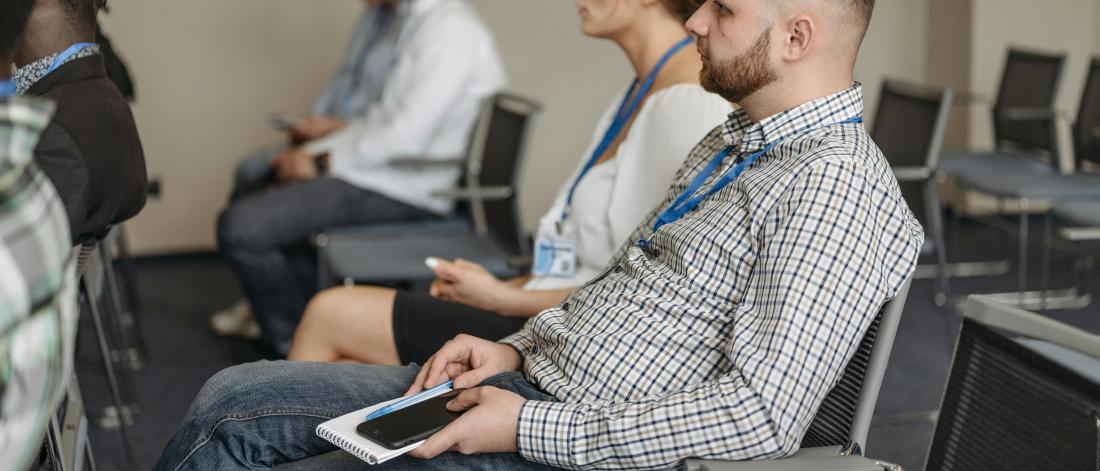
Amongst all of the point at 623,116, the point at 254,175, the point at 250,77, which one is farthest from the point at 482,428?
the point at 250,77

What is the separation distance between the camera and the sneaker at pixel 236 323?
3.68 metres

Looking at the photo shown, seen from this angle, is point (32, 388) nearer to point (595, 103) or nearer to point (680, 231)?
point (680, 231)

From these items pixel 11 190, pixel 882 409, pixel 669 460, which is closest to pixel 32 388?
pixel 11 190

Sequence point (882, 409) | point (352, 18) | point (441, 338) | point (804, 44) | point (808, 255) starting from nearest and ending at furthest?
1. point (808, 255)
2. point (804, 44)
3. point (441, 338)
4. point (882, 409)
5. point (352, 18)

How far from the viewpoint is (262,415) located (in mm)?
1365

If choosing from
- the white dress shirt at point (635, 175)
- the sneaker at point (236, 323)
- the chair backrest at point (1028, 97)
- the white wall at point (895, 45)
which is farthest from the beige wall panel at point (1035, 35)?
the white dress shirt at point (635, 175)

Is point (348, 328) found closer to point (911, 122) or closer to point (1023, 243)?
point (911, 122)

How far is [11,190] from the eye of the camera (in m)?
0.72

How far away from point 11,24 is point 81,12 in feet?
0.94

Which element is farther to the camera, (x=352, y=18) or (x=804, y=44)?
(x=352, y=18)

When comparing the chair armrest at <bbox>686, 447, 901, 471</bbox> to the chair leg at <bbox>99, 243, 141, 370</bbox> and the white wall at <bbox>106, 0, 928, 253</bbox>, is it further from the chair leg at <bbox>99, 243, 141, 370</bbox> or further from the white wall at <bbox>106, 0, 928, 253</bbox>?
the white wall at <bbox>106, 0, 928, 253</bbox>

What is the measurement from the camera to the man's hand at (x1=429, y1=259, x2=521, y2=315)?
1.88 meters

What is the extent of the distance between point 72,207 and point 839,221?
0.94 m

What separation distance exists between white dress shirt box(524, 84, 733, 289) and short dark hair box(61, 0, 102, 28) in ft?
2.80
